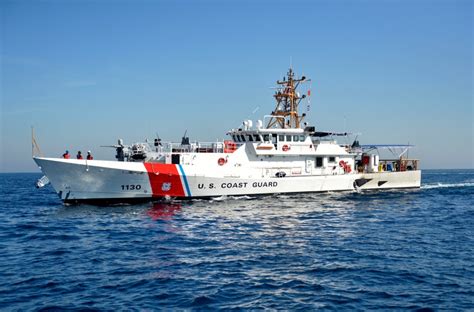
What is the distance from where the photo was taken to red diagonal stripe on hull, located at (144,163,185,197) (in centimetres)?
2498

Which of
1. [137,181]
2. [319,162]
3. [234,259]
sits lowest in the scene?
[234,259]

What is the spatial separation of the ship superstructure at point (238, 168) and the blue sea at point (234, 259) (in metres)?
2.35

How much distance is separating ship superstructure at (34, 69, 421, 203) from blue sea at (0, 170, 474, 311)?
7.70 ft

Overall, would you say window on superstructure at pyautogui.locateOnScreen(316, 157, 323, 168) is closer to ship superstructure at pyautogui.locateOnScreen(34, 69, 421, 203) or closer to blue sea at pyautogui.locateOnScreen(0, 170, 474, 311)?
ship superstructure at pyautogui.locateOnScreen(34, 69, 421, 203)

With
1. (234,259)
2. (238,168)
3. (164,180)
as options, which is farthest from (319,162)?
(234,259)

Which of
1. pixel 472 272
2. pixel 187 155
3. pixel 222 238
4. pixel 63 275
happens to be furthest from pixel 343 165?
pixel 63 275

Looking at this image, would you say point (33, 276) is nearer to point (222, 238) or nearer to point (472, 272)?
point (222, 238)

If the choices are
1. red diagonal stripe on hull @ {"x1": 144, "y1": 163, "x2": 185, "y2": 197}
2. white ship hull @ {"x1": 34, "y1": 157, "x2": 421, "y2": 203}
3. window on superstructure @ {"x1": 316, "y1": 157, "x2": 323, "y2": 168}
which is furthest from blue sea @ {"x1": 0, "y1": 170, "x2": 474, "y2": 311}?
window on superstructure @ {"x1": 316, "y1": 157, "x2": 323, "y2": 168}

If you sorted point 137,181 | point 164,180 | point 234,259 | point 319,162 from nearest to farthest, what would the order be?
point 234,259 < point 137,181 < point 164,180 < point 319,162

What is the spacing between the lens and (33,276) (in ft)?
36.5

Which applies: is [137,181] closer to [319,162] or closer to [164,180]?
[164,180]

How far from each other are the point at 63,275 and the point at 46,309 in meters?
2.46

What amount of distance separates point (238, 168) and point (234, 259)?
611 inches

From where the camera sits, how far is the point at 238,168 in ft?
92.5
